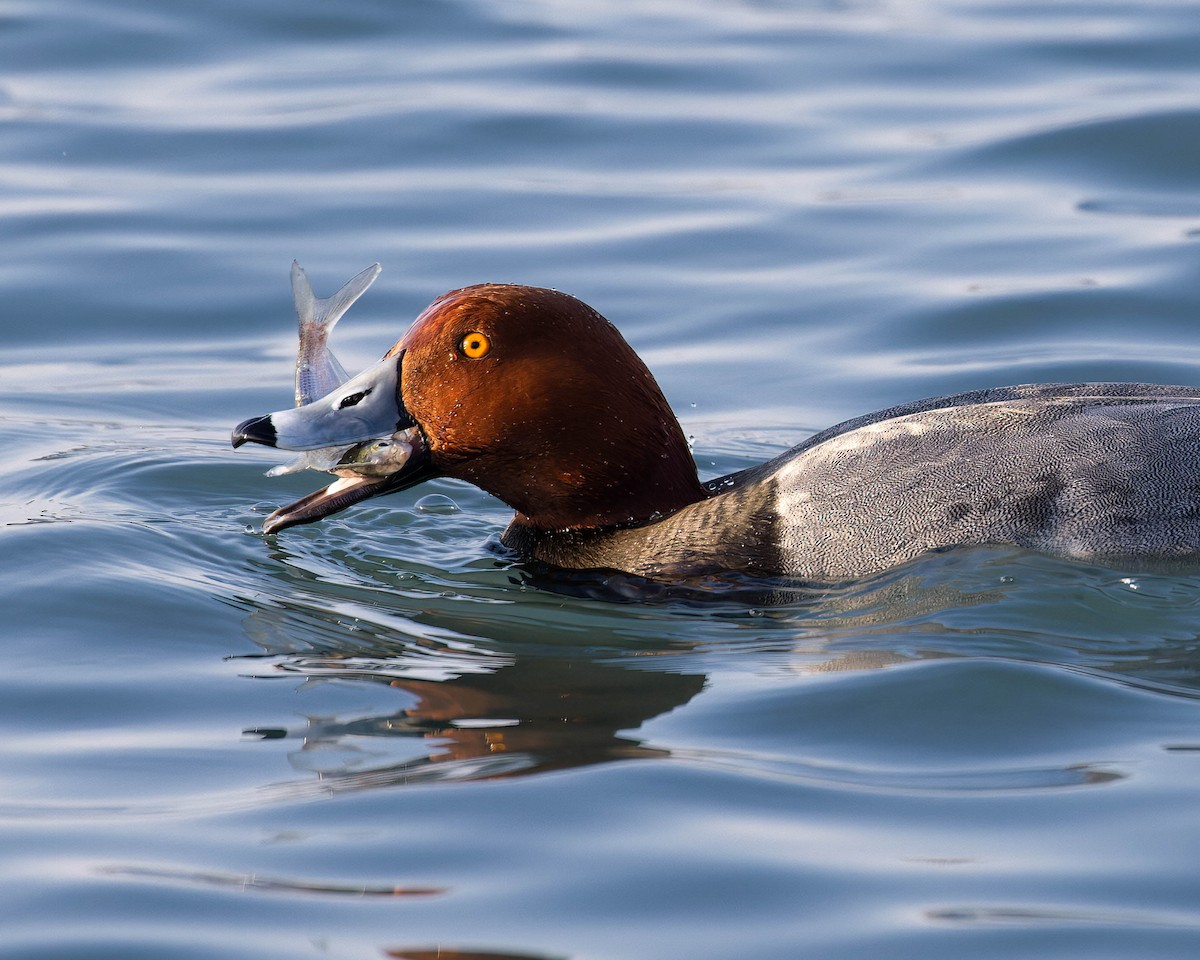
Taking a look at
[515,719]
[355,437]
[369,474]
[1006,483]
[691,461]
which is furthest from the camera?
[691,461]

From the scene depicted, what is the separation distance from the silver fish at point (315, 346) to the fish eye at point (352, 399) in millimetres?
180

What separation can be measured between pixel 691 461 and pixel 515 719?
6.07ft

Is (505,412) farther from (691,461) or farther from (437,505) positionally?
(437,505)

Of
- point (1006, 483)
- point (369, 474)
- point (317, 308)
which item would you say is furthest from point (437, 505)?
point (1006, 483)

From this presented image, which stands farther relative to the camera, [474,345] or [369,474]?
[369,474]

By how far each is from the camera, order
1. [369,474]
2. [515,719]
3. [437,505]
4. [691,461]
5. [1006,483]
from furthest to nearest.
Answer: [437,505] < [691,461] < [369,474] < [1006,483] < [515,719]

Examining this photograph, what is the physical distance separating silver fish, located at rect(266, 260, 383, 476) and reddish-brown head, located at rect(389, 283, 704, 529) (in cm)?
29

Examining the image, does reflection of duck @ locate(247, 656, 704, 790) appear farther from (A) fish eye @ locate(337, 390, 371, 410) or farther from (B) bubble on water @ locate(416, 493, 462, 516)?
(B) bubble on water @ locate(416, 493, 462, 516)

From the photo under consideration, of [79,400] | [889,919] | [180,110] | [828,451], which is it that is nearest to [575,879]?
[889,919]

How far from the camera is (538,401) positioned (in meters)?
6.27

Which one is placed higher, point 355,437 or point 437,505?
point 355,437

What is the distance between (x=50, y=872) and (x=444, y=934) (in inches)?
37.2

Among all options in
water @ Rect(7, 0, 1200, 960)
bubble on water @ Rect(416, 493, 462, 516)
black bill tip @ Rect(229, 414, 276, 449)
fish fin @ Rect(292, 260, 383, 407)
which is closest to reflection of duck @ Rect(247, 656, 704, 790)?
water @ Rect(7, 0, 1200, 960)

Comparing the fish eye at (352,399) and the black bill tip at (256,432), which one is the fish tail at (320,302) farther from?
the black bill tip at (256,432)
